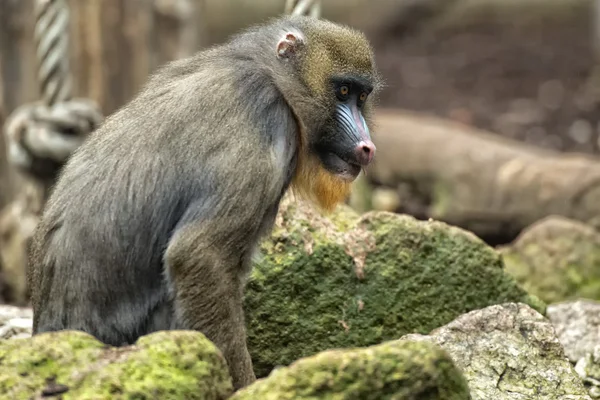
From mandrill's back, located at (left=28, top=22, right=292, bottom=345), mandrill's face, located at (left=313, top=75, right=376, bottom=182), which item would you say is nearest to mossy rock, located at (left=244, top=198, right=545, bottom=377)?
mandrill's face, located at (left=313, top=75, right=376, bottom=182)

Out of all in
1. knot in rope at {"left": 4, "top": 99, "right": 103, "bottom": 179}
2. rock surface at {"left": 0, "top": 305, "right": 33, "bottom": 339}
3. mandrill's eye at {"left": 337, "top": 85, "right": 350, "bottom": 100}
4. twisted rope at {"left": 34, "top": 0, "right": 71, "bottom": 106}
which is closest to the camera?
mandrill's eye at {"left": 337, "top": 85, "right": 350, "bottom": 100}

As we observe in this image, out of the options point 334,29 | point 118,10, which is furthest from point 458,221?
point 334,29

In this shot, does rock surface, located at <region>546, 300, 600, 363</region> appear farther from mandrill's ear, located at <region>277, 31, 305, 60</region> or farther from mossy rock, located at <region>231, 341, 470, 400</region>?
mossy rock, located at <region>231, 341, 470, 400</region>

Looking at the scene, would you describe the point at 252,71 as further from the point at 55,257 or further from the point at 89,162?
the point at 55,257

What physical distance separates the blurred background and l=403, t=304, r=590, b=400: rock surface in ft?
4.78

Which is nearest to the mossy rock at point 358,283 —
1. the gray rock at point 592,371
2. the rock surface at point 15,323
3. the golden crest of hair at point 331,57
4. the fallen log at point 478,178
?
the gray rock at point 592,371

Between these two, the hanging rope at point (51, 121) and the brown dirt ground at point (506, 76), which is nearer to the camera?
the hanging rope at point (51, 121)

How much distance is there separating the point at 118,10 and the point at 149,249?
16.8ft

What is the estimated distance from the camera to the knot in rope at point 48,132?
765 cm

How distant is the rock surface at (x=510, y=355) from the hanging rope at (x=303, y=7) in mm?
2400

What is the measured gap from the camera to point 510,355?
4.57 meters

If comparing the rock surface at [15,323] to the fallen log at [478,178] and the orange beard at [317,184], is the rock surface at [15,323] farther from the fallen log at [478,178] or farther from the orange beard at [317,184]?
the fallen log at [478,178]

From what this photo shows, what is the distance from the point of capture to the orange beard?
503 centimetres

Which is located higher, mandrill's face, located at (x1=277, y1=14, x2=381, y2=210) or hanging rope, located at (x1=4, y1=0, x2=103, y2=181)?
hanging rope, located at (x1=4, y1=0, x2=103, y2=181)
